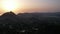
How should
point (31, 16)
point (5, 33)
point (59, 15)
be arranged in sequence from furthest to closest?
point (31, 16) → point (59, 15) → point (5, 33)

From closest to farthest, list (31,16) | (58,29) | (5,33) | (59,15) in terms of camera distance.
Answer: (5,33), (58,29), (59,15), (31,16)

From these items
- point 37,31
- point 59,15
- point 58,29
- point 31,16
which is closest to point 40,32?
point 37,31

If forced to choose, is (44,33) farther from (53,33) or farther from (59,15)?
(59,15)

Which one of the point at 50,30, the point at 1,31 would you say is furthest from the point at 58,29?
the point at 1,31

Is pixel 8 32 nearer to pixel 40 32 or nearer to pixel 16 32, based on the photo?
pixel 16 32

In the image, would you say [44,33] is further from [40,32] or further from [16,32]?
[16,32]

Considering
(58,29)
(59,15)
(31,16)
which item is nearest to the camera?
(58,29)

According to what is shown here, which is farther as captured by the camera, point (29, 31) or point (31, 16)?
point (31, 16)

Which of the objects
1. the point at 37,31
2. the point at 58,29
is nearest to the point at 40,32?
the point at 37,31

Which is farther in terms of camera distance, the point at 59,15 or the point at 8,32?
the point at 59,15
